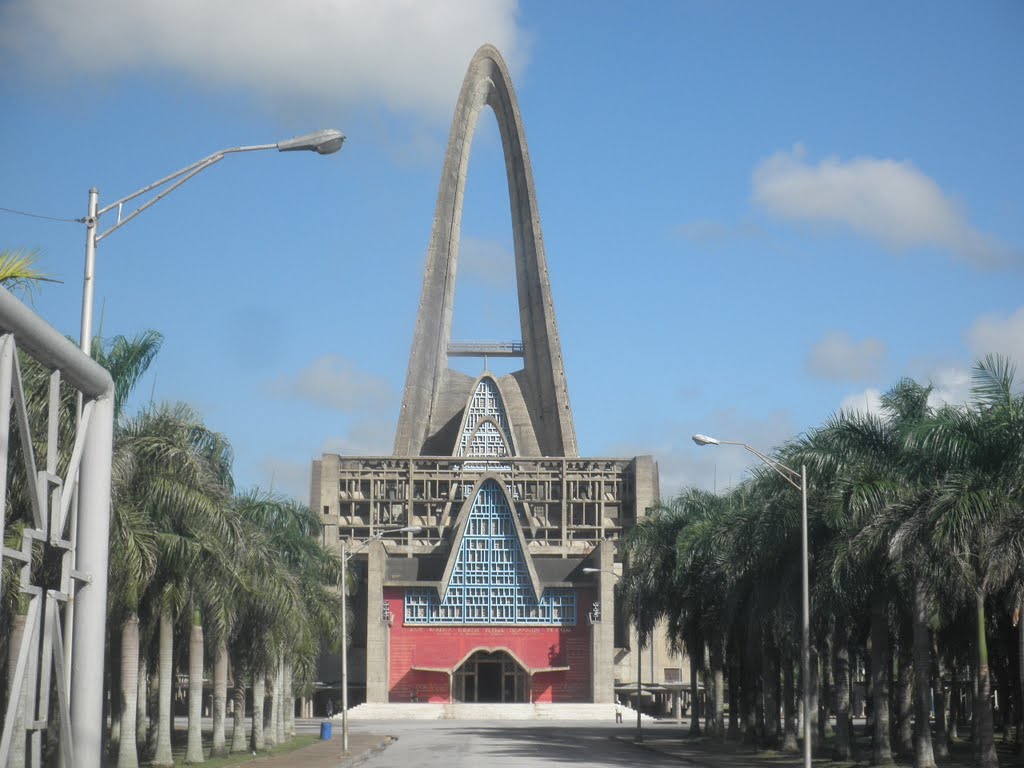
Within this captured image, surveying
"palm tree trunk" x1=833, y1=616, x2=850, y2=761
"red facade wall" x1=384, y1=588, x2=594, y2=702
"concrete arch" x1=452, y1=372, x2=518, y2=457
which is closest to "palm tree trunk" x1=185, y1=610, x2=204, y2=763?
"palm tree trunk" x1=833, y1=616, x2=850, y2=761

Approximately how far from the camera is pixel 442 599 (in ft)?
339

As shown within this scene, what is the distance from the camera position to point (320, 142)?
18.5m

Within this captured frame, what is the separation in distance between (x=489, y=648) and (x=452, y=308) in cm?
4794

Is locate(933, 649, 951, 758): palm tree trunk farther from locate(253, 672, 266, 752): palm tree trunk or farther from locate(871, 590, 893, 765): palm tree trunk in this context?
locate(253, 672, 266, 752): palm tree trunk

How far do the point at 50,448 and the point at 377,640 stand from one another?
9145 centimetres

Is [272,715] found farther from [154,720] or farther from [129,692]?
[129,692]

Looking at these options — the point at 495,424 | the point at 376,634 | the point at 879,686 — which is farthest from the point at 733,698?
the point at 495,424

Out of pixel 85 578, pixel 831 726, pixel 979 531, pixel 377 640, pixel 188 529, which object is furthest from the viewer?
pixel 377 640

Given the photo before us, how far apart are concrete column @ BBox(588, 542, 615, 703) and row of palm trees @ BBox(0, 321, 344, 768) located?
178 feet

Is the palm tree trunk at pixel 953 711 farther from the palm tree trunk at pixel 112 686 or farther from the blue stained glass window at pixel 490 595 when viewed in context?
the blue stained glass window at pixel 490 595

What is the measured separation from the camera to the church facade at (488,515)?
102812 mm

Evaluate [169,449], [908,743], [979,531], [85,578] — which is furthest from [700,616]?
[85,578]

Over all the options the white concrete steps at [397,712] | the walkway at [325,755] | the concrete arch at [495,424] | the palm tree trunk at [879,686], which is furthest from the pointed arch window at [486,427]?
the palm tree trunk at [879,686]

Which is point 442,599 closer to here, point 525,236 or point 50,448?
point 525,236
